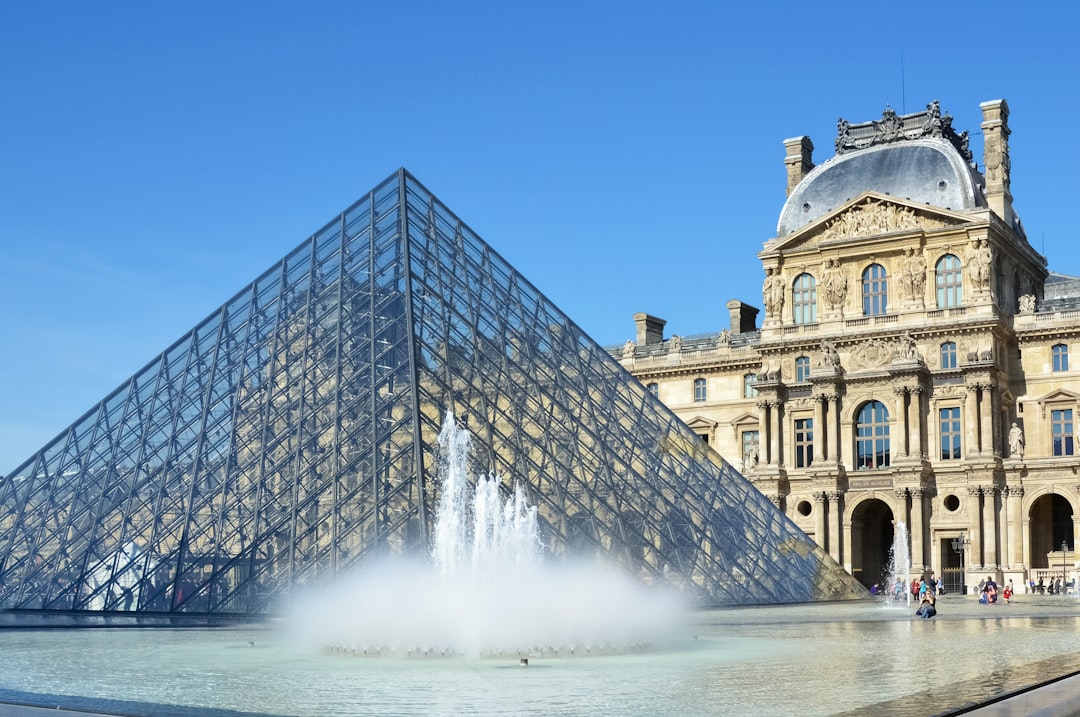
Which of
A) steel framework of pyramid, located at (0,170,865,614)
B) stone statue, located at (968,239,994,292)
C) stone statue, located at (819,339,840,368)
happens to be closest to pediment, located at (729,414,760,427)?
stone statue, located at (819,339,840,368)

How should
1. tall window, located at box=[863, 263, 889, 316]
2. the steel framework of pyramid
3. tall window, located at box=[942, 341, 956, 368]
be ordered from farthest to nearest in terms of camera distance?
tall window, located at box=[863, 263, 889, 316] → tall window, located at box=[942, 341, 956, 368] → the steel framework of pyramid

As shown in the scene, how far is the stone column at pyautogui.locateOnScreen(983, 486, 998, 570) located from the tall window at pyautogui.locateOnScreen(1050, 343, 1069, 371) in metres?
5.13

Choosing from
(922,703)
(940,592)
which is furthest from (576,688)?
(940,592)

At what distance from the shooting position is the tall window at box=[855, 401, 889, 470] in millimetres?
51031

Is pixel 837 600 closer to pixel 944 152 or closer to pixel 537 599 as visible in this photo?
pixel 537 599

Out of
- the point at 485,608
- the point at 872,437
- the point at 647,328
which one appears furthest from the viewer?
the point at 647,328

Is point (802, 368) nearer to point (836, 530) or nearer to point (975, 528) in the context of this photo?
point (836, 530)

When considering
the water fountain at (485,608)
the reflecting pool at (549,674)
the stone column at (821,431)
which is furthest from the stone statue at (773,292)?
the water fountain at (485,608)

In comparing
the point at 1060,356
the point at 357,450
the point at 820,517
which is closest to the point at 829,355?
the point at 820,517

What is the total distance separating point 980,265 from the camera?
161 ft

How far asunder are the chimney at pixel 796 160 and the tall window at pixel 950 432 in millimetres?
11826

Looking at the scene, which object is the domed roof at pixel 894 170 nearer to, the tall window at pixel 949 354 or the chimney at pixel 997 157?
the chimney at pixel 997 157

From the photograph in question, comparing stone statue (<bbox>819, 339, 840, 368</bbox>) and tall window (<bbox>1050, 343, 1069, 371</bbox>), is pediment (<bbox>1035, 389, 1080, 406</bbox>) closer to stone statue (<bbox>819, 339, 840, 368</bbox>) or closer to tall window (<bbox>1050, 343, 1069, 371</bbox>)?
tall window (<bbox>1050, 343, 1069, 371</bbox>)

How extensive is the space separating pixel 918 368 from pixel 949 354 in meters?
1.53
